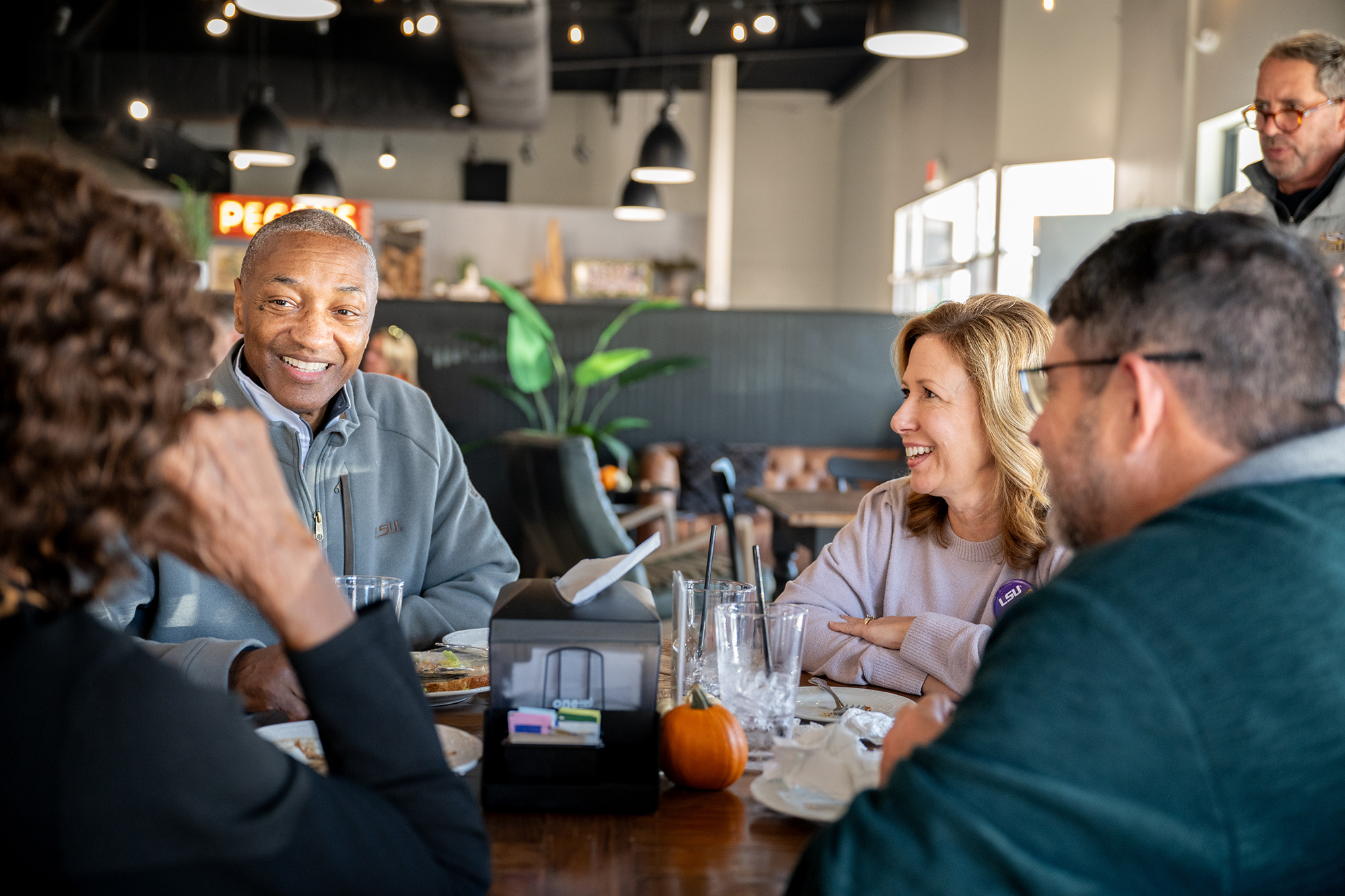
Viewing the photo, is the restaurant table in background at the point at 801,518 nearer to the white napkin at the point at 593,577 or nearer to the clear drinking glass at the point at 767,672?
the clear drinking glass at the point at 767,672

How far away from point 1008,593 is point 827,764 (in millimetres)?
752

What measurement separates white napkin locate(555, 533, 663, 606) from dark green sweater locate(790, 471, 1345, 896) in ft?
1.24

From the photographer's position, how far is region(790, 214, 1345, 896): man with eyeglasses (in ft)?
2.40

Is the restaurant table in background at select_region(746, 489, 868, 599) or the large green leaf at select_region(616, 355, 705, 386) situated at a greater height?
the large green leaf at select_region(616, 355, 705, 386)

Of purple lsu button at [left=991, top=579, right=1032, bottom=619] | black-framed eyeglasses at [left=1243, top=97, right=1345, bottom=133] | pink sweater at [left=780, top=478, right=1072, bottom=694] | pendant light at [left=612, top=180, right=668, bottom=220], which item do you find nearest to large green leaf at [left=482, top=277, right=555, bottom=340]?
pendant light at [left=612, top=180, right=668, bottom=220]

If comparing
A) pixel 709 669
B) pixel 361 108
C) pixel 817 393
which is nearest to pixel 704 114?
pixel 361 108

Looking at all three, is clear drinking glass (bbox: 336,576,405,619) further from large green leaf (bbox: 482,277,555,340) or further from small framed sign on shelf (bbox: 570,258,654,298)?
small framed sign on shelf (bbox: 570,258,654,298)

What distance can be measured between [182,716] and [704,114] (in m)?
12.1

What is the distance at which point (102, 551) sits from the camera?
2.36ft

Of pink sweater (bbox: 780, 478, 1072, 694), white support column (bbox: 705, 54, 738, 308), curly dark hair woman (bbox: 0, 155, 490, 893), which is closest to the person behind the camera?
curly dark hair woman (bbox: 0, 155, 490, 893)

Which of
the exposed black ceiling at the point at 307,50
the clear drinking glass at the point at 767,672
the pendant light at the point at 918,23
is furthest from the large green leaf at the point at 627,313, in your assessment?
the clear drinking glass at the point at 767,672

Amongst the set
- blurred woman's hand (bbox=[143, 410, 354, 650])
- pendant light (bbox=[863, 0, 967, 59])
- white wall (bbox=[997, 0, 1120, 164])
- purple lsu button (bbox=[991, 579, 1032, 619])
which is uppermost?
white wall (bbox=[997, 0, 1120, 164])

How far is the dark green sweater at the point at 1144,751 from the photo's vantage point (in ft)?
2.39

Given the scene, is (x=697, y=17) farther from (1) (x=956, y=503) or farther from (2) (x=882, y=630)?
(2) (x=882, y=630)
